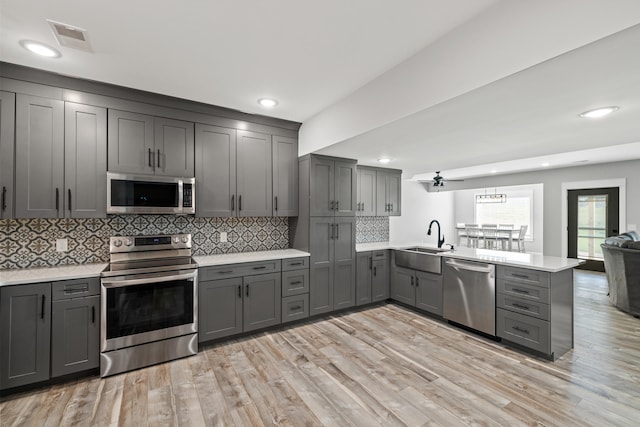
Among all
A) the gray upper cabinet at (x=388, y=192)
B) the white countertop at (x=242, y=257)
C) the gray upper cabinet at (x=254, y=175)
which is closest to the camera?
the white countertop at (x=242, y=257)

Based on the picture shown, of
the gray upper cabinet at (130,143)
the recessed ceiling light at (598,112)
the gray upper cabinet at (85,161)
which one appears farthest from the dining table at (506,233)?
the gray upper cabinet at (85,161)

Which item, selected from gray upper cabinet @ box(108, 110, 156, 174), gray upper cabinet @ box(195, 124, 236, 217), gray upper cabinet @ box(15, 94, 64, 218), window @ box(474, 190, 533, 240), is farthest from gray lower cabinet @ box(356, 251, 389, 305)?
window @ box(474, 190, 533, 240)

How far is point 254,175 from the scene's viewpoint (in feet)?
11.3

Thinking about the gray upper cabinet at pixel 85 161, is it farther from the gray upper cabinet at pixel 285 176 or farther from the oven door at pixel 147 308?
the gray upper cabinet at pixel 285 176

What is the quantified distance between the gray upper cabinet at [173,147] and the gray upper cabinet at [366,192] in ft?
8.44

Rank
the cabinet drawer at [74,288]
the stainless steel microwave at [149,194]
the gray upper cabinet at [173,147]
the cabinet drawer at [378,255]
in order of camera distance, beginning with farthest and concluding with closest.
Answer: the cabinet drawer at [378,255] < the gray upper cabinet at [173,147] < the stainless steel microwave at [149,194] < the cabinet drawer at [74,288]

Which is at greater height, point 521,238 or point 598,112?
point 598,112

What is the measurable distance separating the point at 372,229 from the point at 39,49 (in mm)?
4509

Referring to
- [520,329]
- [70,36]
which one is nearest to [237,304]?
[70,36]

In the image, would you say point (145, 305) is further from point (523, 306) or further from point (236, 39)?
point (523, 306)

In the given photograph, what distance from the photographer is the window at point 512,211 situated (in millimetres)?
7621

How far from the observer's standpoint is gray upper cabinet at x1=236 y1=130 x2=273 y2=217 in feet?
11.0

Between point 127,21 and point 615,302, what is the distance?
6.36 meters

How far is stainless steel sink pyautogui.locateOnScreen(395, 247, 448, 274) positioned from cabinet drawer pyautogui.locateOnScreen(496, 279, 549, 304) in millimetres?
755
